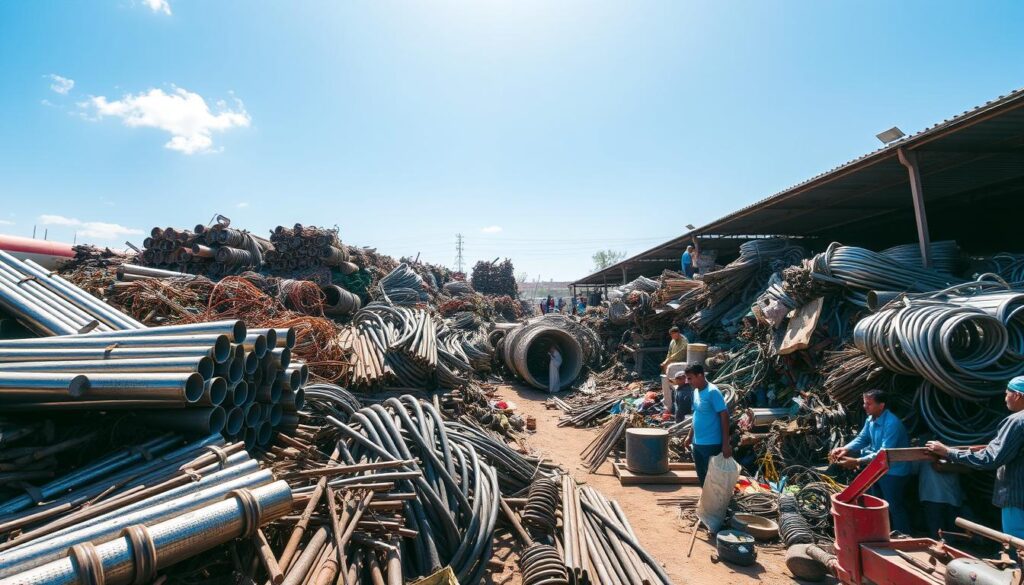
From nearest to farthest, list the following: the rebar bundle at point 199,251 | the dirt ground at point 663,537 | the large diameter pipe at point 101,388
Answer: the large diameter pipe at point 101,388
the dirt ground at point 663,537
the rebar bundle at point 199,251

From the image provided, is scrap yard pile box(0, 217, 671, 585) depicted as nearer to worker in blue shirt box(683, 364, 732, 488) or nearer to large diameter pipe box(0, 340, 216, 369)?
large diameter pipe box(0, 340, 216, 369)

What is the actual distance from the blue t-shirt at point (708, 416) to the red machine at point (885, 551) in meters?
1.70

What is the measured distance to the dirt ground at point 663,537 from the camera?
4.29 m

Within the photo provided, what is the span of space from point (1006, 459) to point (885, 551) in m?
1.15

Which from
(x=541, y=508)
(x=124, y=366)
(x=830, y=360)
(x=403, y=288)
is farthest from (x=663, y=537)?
(x=403, y=288)

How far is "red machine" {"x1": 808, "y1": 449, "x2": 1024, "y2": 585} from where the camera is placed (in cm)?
268

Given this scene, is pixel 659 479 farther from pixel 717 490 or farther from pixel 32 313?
pixel 32 313

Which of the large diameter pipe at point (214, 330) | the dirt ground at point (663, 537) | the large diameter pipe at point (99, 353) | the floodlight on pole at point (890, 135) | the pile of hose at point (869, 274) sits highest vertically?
the floodlight on pole at point (890, 135)

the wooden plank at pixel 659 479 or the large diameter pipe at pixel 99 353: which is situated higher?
the large diameter pipe at pixel 99 353

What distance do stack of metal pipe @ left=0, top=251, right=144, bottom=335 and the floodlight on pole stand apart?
9.53 m

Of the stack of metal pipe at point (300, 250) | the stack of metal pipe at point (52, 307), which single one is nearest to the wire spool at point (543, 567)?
the stack of metal pipe at point (52, 307)

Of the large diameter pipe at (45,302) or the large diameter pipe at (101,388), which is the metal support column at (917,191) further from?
the large diameter pipe at (45,302)

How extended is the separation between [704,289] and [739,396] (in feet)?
13.2

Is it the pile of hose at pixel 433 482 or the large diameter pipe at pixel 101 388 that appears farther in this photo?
the pile of hose at pixel 433 482
